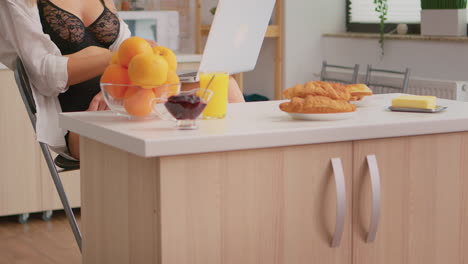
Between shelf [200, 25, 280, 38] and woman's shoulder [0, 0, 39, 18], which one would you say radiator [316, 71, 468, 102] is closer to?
shelf [200, 25, 280, 38]

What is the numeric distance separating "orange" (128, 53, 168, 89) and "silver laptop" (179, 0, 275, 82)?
18 centimetres

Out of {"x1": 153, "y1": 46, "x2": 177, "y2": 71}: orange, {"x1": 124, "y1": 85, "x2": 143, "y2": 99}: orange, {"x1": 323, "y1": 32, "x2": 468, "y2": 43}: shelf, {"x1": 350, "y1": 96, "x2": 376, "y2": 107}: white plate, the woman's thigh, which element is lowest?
the woman's thigh

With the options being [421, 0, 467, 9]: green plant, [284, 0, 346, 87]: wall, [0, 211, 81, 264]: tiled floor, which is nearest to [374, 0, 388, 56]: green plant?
[421, 0, 467, 9]: green plant

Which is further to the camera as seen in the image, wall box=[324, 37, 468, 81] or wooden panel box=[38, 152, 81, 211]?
wall box=[324, 37, 468, 81]

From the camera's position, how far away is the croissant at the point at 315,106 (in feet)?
6.13

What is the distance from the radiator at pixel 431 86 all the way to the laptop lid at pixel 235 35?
2203mm

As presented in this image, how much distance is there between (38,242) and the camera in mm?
3779

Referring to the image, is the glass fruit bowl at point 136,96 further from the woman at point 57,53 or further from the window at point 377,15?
the window at point 377,15

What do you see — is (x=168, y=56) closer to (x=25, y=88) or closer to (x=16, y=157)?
(x=25, y=88)

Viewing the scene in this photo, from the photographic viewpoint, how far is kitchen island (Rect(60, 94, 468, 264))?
165 centimetres

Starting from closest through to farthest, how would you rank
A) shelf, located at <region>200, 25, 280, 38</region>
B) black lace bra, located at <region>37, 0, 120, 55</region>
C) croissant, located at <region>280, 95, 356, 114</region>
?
croissant, located at <region>280, 95, 356, 114</region> → black lace bra, located at <region>37, 0, 120, 55</region> → shelf, located at <region>200, 25, 280, 38</region>

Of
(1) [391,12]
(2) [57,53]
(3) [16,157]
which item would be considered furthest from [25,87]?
(1) [391,12]

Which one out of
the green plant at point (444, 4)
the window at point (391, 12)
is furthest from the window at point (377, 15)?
the green plant at point (444, 4)

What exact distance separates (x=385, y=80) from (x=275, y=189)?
3.06 meters
